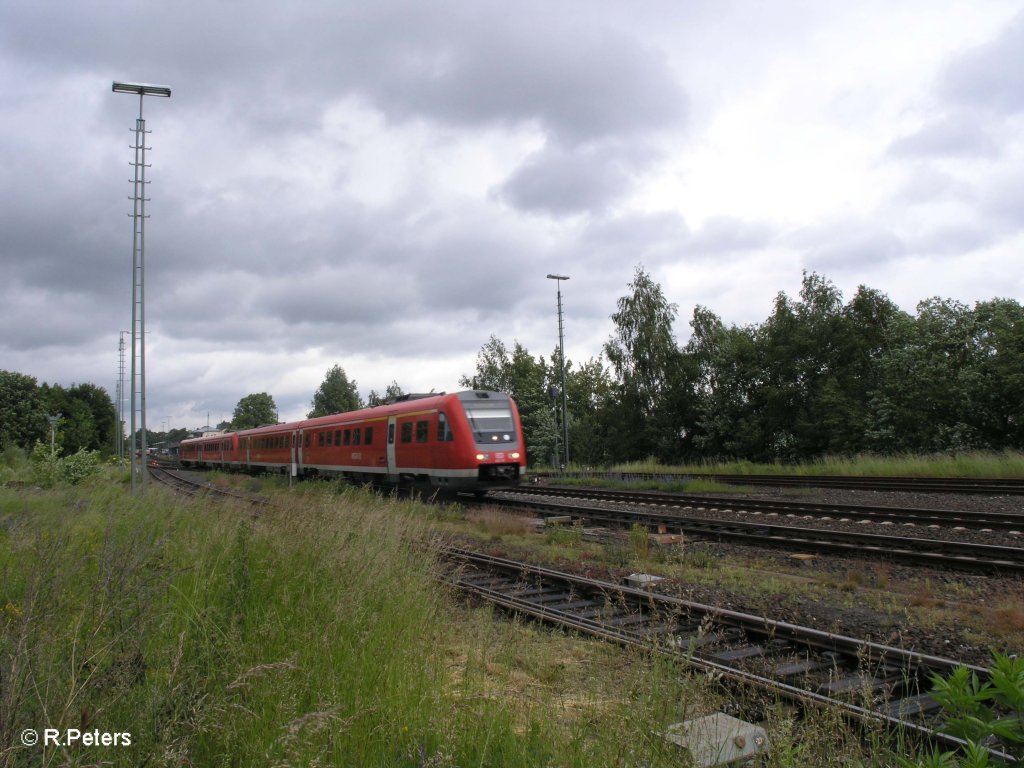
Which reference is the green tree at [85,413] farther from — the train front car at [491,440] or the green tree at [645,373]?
the train front car at [491,440]

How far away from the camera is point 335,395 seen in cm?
10488

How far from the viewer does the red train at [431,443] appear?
17.0 meters

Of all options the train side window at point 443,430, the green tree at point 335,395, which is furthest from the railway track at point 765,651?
the green tree at point 335,395

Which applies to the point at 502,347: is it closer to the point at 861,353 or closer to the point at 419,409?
the point at 861,353

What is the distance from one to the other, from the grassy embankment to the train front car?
1034 cm

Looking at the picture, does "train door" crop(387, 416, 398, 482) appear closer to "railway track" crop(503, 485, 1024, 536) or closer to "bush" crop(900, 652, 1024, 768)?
"railway track" crop(503, 485, 1024, 536)

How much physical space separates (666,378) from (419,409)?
28.7 meters

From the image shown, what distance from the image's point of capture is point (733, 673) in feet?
15.4

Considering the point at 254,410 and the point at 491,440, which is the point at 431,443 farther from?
the point at 254,410

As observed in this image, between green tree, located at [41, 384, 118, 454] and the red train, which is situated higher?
green tree, located at [41, 384, 118, 454]

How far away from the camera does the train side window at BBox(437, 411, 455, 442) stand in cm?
1712

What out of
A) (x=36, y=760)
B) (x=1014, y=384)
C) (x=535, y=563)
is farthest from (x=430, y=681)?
(x=1014, y=384)

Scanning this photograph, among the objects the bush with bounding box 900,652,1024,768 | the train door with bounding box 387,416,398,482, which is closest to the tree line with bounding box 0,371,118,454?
the train door with bounding box 387,416,398,482

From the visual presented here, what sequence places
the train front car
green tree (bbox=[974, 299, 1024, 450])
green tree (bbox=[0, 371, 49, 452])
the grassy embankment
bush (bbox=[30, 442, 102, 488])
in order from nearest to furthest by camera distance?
the grassy embankment, the train front car, bush (bbox=[30, 442, 102, 488]), green tree (bbox=[974, 299, 1024, 450]), green tree (bbox=[0, 371, 49, 452])
